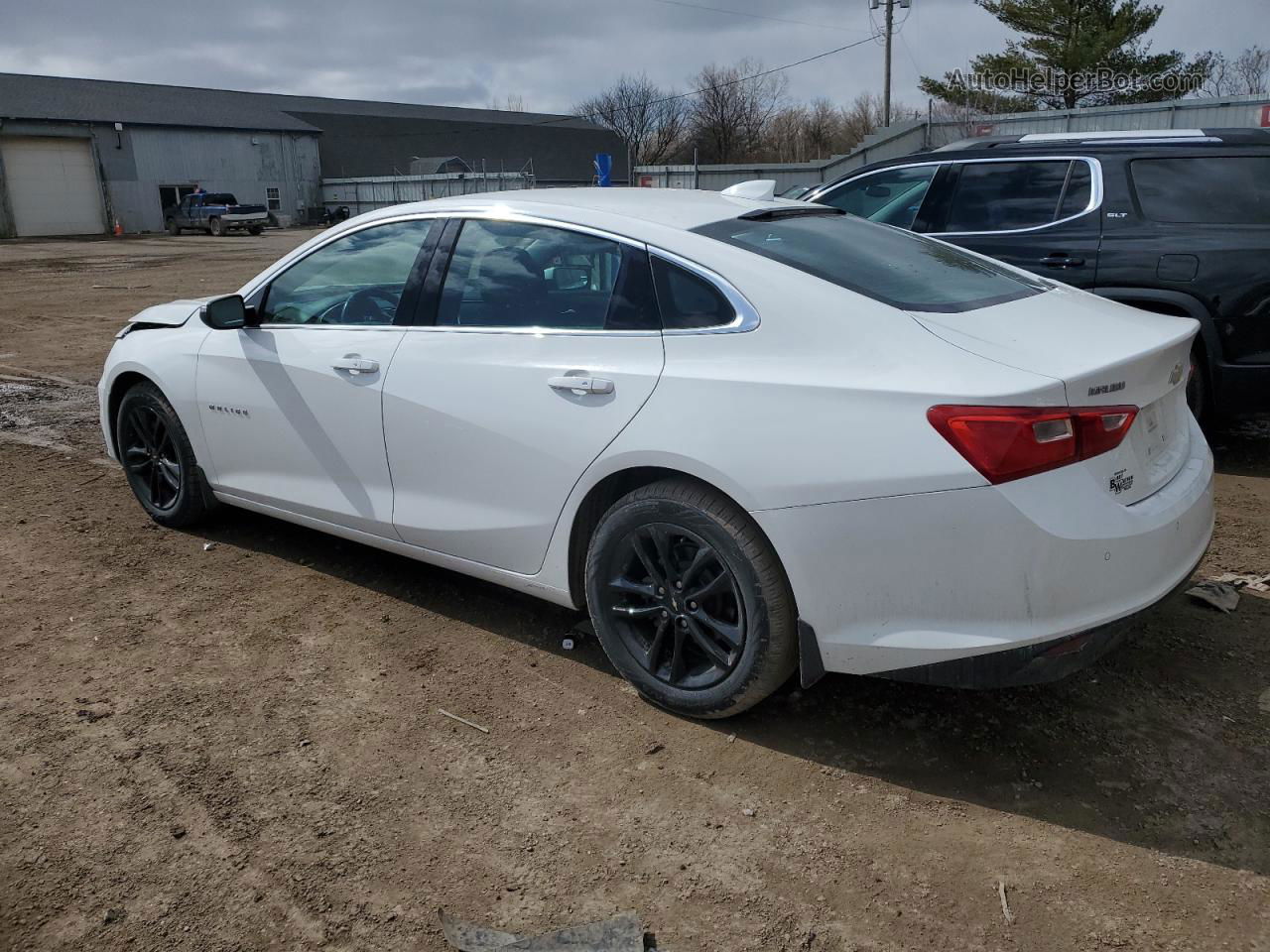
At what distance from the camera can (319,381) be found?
13.2ft

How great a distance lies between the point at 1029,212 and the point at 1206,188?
0.96m

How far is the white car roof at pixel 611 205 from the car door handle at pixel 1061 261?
112 inches

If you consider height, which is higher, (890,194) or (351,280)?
(890,194)

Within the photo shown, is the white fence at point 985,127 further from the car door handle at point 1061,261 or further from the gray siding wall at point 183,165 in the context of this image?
the gray siding wall at point 183,165

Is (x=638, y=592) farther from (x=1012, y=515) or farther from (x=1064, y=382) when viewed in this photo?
(x=1064, y=382)

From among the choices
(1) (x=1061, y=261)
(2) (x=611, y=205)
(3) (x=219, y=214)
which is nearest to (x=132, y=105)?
(3) (x=219, y=214)

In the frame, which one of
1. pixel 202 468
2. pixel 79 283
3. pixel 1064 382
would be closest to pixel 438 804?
pixel 1064 382

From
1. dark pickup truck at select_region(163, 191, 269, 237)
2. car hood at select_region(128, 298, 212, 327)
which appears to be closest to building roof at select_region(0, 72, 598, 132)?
dark pickup truck at select_region(163, 191, 269, 237)

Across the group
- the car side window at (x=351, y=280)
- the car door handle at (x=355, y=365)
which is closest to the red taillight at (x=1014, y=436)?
the car door handle at (x=355, y=365)

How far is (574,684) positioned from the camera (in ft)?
11.7

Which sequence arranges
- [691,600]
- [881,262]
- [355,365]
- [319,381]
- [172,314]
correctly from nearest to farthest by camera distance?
[691,600]
[881,262]
[355,365]
[319,381]
[172,314]

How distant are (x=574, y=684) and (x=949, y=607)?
142cm

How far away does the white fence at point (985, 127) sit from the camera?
18837 mm

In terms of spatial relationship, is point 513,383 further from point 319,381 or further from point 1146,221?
point 1146,221
